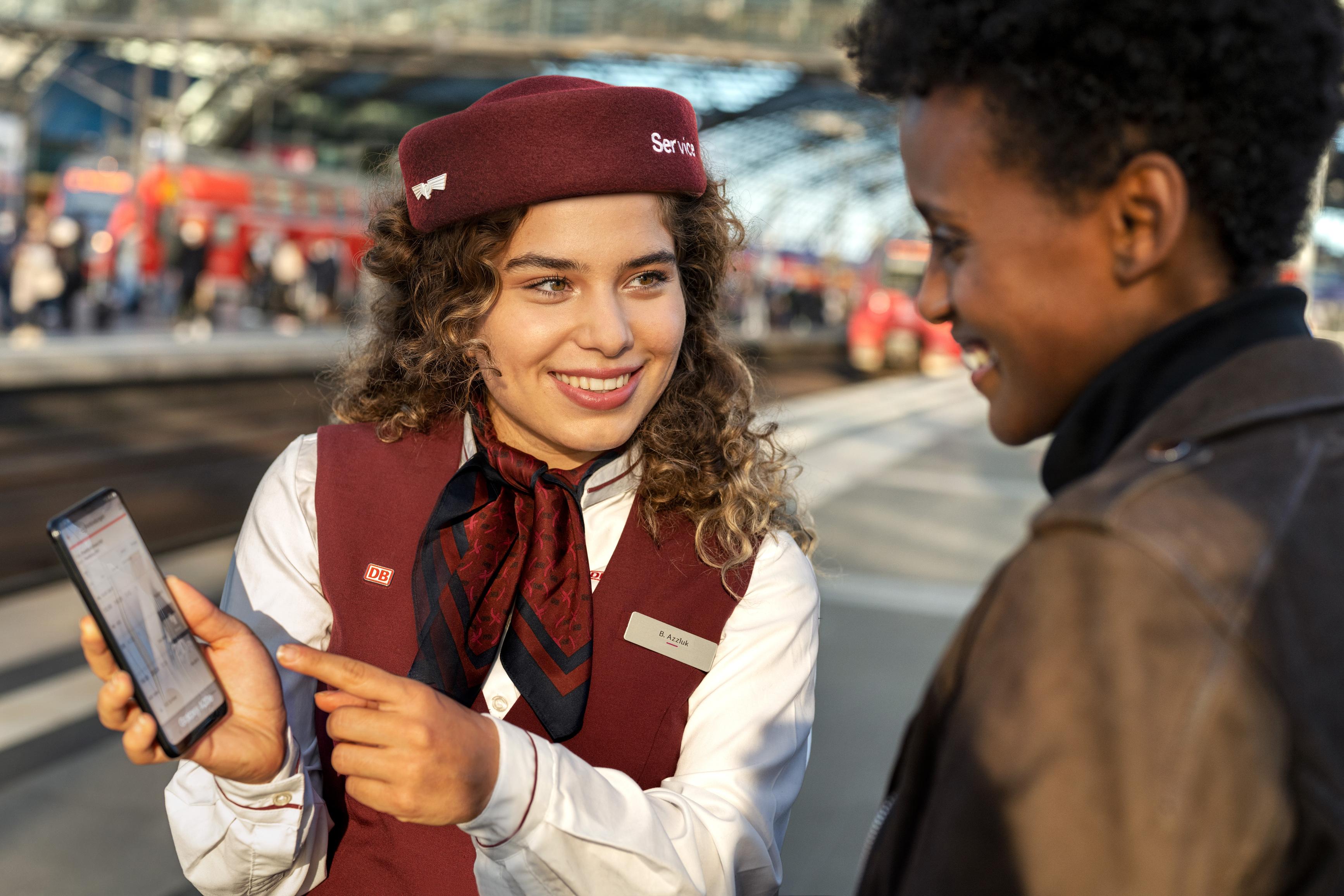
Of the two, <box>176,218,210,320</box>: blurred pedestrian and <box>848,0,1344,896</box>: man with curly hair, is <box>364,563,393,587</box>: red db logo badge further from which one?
<box>176,218,210,320</box>: blurred pedestrian

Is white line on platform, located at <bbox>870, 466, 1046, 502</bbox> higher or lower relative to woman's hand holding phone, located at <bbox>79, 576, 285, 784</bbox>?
lower

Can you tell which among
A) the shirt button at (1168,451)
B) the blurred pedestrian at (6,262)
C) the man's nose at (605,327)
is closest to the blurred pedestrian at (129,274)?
the blurred pedestrian at (6,262)

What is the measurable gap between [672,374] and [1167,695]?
1.41m

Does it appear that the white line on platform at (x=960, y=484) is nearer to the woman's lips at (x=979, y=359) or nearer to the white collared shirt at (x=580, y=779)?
the white collared shirt at (x=580, y=779)

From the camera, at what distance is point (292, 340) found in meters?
21.5

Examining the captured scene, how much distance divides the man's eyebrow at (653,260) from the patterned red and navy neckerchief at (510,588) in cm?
34

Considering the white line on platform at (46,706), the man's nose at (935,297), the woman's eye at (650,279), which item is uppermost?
the man's nose at (935,297)

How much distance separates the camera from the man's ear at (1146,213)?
0.94 metres

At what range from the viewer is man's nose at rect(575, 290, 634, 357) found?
1848 mm

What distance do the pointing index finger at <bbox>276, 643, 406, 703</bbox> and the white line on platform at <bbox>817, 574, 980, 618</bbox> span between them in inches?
184

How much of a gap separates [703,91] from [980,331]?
1714 inches

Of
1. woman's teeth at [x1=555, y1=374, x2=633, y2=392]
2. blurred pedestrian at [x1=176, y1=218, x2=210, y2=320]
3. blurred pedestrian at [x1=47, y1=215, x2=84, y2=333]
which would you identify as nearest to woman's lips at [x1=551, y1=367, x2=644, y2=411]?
woman's teeth at [x1=555, y1=374, x2=633, y2=392]

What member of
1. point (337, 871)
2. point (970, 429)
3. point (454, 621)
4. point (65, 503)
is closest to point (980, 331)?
point (454, 621)

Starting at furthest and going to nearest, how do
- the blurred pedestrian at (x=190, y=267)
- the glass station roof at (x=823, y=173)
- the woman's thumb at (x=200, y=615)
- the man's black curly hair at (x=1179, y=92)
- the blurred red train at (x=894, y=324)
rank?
the glass station roof at (x=823, y=173) < the blurred red train at (x=894, y=324) < the blurred pedestrian at (x=190, y=267) < the woman's thumb at (x=200, y=615) < the man's black curly hair at (x=1179, y=92)
